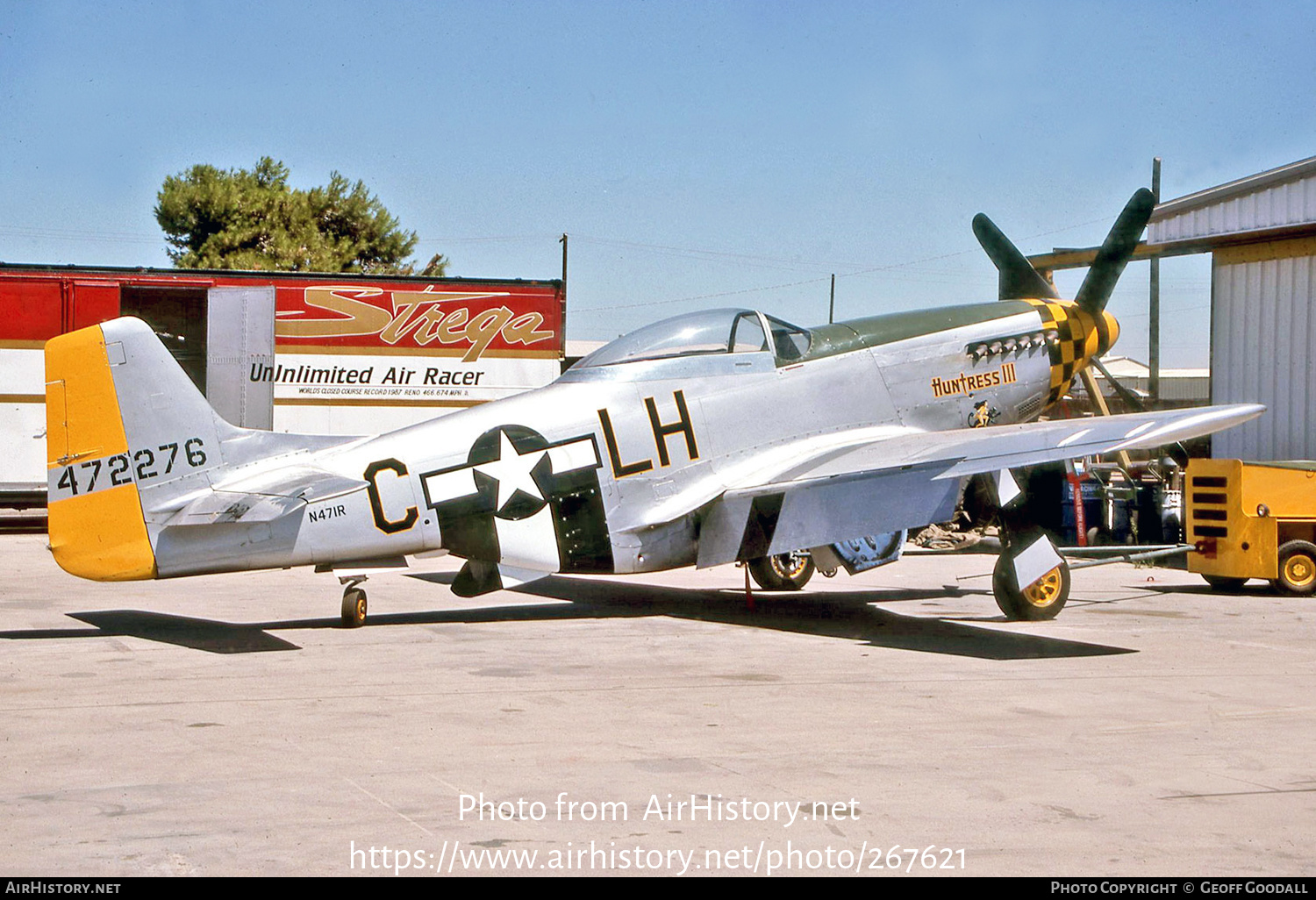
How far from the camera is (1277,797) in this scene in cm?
563

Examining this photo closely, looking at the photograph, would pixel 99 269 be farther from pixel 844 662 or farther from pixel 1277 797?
pixel 1277 797

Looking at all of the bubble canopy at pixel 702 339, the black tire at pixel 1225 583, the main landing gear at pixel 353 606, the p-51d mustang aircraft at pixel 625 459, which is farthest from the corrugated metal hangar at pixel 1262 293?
the main landing gear at pixel 353 606

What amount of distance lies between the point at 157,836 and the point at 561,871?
1.61 metres

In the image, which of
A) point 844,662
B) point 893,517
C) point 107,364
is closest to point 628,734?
point 844,662

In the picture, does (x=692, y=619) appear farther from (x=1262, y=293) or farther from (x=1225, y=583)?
(x=1262, y=293)

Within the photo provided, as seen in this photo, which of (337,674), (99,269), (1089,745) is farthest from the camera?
(99,269)

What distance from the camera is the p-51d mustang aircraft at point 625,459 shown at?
988 centimetres

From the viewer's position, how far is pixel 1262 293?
19.8 m

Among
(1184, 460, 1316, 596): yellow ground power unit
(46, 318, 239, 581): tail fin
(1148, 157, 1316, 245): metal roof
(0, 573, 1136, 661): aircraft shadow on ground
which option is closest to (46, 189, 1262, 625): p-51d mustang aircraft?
(46, 318, 239, 581): tail fin

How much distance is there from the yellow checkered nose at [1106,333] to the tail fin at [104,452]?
9.67 m

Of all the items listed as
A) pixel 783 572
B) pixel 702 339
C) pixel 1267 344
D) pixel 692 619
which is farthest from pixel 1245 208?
pixel 692 619

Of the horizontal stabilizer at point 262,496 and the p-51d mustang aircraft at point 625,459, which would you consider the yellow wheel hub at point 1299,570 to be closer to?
the p-51d mustang aircraft at point 625,459

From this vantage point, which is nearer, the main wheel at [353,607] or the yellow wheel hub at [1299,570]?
the main wheel at [353,607]

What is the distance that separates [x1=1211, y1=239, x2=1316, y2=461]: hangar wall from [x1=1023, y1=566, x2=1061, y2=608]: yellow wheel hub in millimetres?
9231
